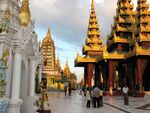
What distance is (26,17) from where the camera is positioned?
34.6 ft

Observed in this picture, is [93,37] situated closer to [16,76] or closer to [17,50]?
[17,50]

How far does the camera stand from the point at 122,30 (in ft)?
126

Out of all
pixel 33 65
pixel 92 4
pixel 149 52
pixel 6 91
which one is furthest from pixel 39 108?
pixel 92 4

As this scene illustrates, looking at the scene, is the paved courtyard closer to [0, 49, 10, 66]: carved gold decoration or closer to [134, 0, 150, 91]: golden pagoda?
[0, 49, 10, 66]: carved gold decoration

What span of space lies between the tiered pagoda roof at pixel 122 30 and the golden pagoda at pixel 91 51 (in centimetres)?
329

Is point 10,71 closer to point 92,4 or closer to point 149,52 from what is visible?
point 149,52

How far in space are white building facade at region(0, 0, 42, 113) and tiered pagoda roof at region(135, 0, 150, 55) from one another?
22.3 m

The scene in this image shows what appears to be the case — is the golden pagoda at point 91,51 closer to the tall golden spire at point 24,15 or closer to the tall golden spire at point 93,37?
the tall golden spire at point 93,37

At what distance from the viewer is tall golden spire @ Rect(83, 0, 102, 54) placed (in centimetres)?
4488

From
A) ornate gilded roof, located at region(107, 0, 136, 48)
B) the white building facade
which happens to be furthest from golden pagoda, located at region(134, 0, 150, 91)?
the white building facade

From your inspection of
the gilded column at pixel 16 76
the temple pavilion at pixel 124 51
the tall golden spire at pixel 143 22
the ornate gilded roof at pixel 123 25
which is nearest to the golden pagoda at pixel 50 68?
the temple pavilion at pixel 124 51

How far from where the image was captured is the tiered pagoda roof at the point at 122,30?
3747cm

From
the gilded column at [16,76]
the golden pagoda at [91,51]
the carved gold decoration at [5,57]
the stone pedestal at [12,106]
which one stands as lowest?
the stone pedestal at [12,106]

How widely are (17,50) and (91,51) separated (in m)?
35.8
